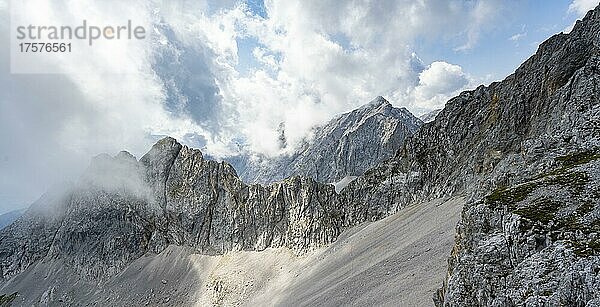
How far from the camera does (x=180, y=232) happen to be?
11294cm

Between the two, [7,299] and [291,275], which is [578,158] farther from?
[7,299]

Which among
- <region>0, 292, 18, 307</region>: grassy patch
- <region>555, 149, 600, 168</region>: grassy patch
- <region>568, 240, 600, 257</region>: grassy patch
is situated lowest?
<region>568, 240, 600, 257</region>: grassy patch

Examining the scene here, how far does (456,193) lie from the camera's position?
7900 cm

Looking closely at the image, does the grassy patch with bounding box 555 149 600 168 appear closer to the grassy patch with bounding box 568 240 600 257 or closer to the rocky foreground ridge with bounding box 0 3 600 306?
the rocky foreground ridge with bounding box 0 3 600 306

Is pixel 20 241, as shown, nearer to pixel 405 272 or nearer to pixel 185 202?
pixel 185 202

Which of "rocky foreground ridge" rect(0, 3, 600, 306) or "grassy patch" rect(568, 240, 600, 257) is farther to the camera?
"rocky foreground ridge" rect(0, 3, 600, 306)


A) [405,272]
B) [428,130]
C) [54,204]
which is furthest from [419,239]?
[54,204]

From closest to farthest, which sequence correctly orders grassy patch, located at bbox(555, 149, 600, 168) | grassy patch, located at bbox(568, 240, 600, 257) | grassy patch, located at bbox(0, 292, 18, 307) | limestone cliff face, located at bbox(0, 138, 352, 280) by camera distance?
grassy patch, located at bbox(568, 240, 600, 257) < grassy patch, located at bbox(555, 149, 600, 168) < limestone cliff face, located at bbox(0, 138, 352, 280) < grassy patch, located at bbox(0, 292, 18, 307)

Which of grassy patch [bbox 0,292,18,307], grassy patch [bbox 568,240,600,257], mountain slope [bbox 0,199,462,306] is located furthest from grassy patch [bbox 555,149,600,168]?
grassy patch [bbox 0,292,18,307]

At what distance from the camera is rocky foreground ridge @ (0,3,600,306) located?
68.2ft

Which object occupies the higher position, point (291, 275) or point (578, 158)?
point (291, 275)

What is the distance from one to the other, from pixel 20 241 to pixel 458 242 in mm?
147048

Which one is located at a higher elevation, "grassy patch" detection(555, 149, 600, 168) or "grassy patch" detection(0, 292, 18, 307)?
"grassy patch" detection(0, 292, 18, 307)

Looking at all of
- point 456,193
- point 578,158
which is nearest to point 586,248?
point 578,158
